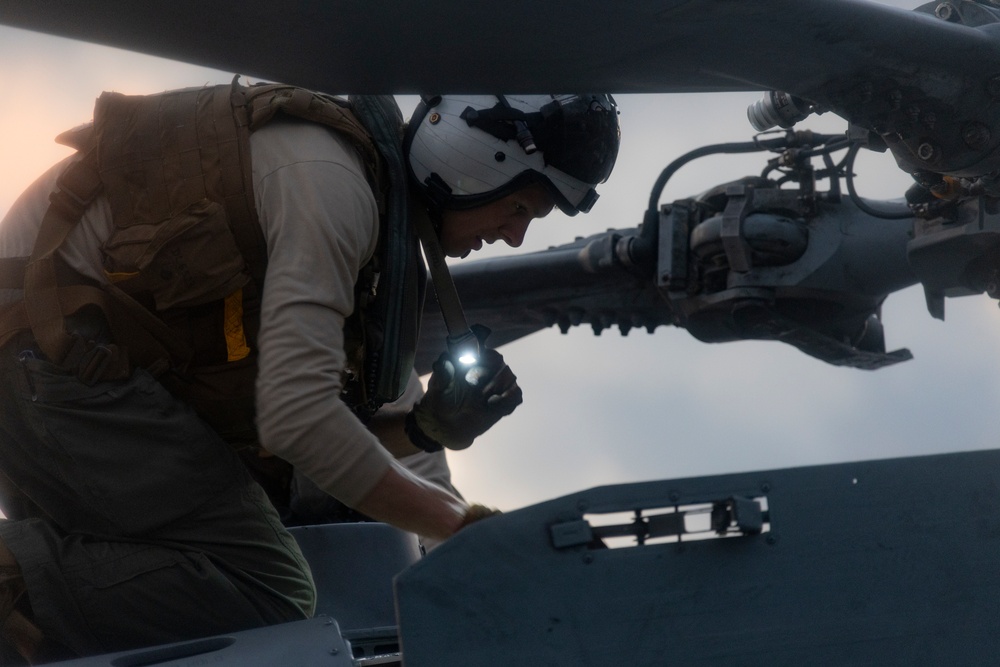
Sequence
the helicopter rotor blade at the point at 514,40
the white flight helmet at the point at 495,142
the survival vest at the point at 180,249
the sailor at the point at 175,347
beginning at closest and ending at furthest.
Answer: the helicopter rotor blade at the point at 514,40 → the sailor at the point at 175,347 → the survival vest at the point at 180,249 → the white flight helmet at the point at 495,142

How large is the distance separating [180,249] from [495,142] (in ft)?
2.74

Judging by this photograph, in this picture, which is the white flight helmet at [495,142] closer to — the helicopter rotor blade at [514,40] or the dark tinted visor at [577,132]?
the dark tinted visor at [577,132]

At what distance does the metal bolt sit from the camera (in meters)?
2.86

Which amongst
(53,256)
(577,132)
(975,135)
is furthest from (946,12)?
(53,256)

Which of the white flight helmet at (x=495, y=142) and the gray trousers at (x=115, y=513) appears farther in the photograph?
the white flight helmet at (x=495, y=142)

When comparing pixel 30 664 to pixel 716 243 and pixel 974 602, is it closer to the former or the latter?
pixel 974 602

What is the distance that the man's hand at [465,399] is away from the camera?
3.03 m

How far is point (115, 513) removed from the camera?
8.43 ft

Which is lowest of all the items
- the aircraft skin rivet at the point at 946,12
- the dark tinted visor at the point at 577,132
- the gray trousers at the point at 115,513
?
the gray trousers at the point at 115,513

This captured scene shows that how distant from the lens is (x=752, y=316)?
174 inches

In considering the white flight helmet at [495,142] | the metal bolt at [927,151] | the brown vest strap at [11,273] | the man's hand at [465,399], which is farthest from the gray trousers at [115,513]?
the metal bolt at [927,151]

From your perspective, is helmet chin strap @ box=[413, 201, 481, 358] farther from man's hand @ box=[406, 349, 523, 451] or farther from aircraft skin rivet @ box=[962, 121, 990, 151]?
aircraft skin rivet @ box=[962, 121, 990, 151]

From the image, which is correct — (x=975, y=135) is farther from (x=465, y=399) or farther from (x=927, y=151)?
(x=465, y=399)

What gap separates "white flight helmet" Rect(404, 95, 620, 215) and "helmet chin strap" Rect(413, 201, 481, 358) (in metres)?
0.07
